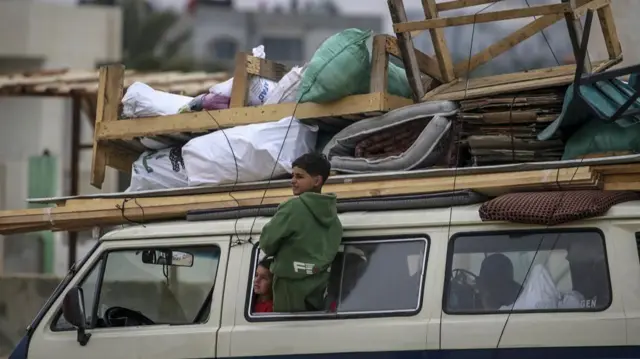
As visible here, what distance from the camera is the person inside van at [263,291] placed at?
530cm

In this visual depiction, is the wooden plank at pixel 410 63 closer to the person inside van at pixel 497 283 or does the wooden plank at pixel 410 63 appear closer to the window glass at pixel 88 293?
the person inside van at pixel 497 283

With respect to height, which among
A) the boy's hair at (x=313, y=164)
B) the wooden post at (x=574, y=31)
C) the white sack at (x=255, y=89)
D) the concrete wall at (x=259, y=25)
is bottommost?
the boy's hair at (x=313, y=164)

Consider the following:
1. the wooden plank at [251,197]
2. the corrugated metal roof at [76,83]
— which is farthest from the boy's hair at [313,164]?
the corrugated metal roof at [76,83]

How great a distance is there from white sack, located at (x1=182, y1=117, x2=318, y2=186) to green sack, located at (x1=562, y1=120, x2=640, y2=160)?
4.92 ft

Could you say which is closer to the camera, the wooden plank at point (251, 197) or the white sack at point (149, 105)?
the wooden plank at point (251, 197)

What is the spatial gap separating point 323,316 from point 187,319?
103cm

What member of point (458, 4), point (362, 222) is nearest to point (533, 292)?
point (362, 222)

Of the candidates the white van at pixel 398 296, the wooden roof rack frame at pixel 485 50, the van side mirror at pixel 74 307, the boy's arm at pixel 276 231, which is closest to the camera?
the white van at pixel 398 296

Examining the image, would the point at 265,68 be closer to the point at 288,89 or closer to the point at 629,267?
the point at 288,89

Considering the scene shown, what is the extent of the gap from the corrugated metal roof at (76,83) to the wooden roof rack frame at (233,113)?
15.2 ft

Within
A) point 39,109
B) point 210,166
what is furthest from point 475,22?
point 39,109

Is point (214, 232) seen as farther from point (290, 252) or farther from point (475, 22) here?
point (475, 22)

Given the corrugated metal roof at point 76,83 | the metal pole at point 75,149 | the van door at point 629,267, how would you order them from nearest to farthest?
the van door at point 629,267 < the corrugated metal roof at point 76,83 < the metal pole at point 75,149

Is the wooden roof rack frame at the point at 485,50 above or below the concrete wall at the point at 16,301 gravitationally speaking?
above
